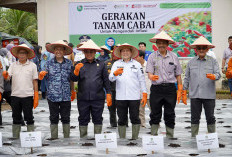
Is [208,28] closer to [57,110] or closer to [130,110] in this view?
[130,110]

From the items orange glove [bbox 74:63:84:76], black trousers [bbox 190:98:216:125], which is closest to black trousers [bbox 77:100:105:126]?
orange glove [bbox 74:63:84:76]

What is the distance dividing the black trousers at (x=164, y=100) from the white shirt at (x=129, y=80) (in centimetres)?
22

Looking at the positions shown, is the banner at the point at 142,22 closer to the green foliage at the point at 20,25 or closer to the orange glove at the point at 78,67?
the orange glove at the point at 78,67

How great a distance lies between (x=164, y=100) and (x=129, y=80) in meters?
0.73

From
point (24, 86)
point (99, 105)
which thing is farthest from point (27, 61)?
point (99, 105)

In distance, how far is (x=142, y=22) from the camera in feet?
57.2

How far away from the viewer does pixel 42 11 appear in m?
17.8

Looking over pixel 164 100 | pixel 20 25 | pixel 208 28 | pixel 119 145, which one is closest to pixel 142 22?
pixel 208 28

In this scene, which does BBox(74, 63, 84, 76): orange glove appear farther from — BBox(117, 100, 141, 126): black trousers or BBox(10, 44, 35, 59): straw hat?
BBox(10, 44, 35, 59): straw hat

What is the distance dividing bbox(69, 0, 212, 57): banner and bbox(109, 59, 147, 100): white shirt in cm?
1005

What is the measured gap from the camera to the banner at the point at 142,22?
17.4 meters

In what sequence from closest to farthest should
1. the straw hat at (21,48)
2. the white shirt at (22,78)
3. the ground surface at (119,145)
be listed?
the ground surface at (119,145)
the white shirt at (22,78)
the straw hat at (21,48)

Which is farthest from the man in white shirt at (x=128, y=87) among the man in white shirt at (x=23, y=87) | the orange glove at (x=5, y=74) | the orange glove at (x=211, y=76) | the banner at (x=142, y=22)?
the banner at (x=142, y=22)

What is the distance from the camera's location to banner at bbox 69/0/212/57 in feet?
57.2
